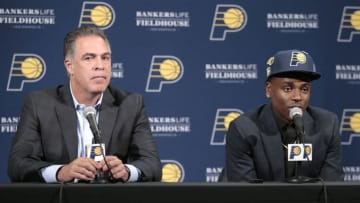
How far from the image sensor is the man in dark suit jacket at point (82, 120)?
322cm

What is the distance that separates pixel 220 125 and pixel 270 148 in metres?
1.75

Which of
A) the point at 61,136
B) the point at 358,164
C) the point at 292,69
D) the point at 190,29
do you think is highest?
the point at 190,29

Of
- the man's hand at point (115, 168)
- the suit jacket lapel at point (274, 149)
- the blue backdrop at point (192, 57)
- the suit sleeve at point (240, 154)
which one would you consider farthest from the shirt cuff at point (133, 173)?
the blue backdrop at point (192, 57)

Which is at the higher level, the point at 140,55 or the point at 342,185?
the point at 140,55

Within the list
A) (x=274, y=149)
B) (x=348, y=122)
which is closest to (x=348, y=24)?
(x=348, y=122)

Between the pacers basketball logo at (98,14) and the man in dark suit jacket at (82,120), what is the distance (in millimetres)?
1563

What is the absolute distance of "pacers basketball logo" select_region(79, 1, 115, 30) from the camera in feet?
16.2

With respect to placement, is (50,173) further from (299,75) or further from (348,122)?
(348,122)

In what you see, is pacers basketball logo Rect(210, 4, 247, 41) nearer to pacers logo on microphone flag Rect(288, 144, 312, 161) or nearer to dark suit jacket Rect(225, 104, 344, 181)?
dark suit jacket Rect(225, 104, 344, 181)
